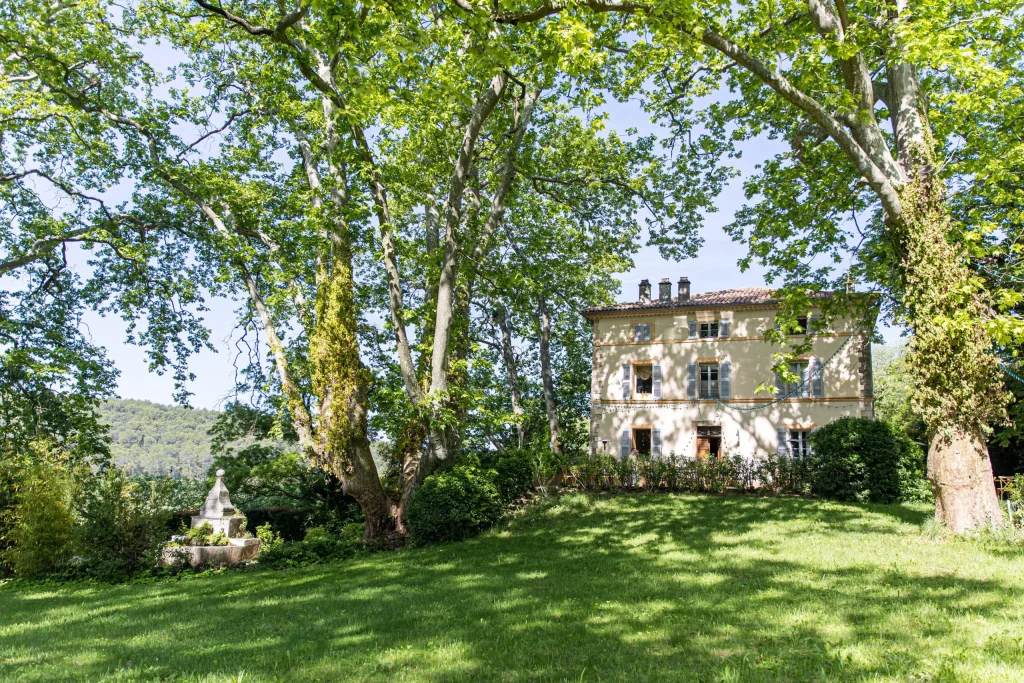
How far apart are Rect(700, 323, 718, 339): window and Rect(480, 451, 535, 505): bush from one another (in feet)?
48.6

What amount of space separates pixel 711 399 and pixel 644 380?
3148mm

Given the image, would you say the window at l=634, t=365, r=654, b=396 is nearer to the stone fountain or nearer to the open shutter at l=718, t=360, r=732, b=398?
the open shutter at l=718, t=360, r=732, b=398

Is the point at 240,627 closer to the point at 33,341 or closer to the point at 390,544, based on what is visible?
the point at 390,544

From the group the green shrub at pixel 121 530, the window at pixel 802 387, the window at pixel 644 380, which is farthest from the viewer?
the window at pixel 644 380

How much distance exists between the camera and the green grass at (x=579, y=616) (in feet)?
13.5

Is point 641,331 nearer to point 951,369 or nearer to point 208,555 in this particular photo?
point 951,369

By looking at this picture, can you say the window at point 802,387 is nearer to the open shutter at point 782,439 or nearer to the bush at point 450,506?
the open shutter at point 782,439

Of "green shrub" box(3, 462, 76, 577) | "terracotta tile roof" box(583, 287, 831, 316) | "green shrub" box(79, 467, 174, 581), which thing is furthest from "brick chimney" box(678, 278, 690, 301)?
"green shrub" box(3, 462, 76, 577)

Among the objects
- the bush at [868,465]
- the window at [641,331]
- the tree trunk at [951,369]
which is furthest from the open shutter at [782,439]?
the tree trunk at [951,369]

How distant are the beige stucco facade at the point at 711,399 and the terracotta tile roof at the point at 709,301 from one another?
0.77ft

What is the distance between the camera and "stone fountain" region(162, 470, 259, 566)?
36.4ft

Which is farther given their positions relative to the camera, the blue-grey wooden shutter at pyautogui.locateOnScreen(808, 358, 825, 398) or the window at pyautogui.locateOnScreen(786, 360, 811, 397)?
the blue-grey wooden shutter at pyautogui.locateOnScreen(808, 358, 825, 398)

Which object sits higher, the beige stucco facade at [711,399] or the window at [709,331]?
the window at [709,331]

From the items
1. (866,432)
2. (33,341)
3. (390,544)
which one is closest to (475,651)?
(390,544)
